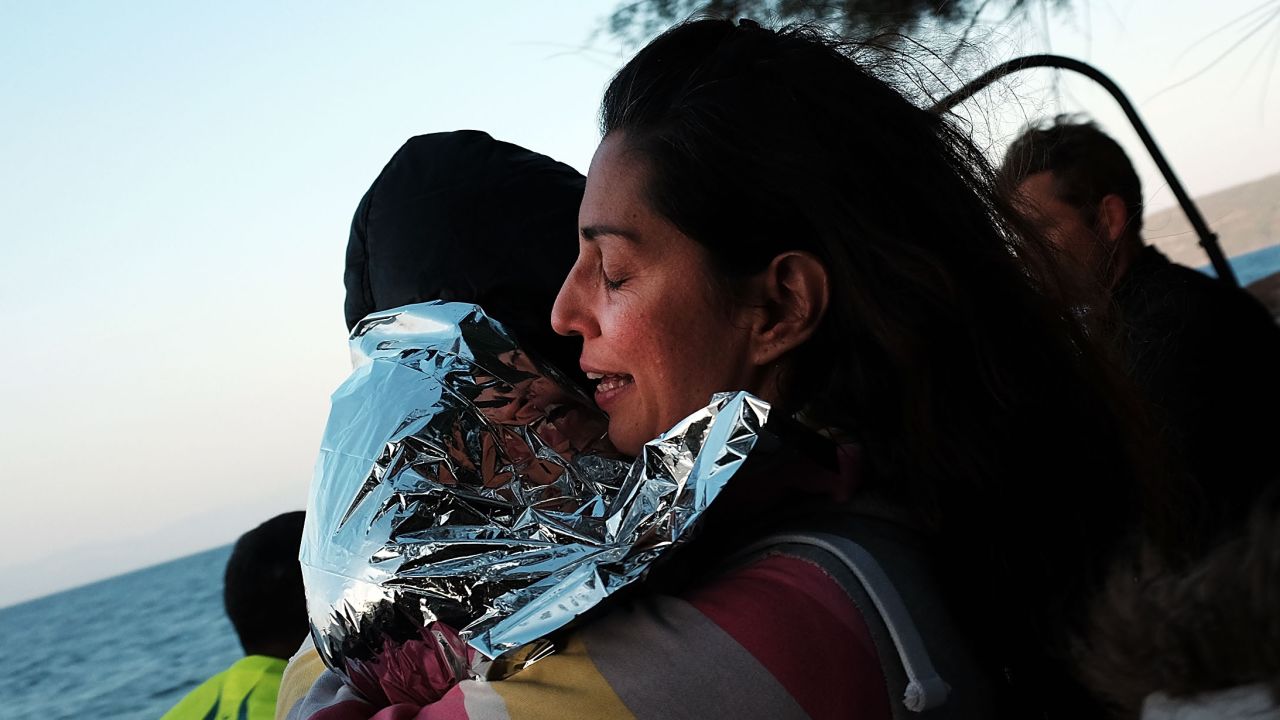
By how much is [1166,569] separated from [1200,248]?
1.87m

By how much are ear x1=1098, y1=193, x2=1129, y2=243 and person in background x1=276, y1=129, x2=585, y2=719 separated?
1527 millimetres

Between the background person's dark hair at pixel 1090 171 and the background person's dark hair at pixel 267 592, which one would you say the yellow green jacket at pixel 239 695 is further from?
the background person's dark hair at pixel 1090 171

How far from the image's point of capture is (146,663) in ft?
112

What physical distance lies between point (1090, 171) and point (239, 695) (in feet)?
8.18

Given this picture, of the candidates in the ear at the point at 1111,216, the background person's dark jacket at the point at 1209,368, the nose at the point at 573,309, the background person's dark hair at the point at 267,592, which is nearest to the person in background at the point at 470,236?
the nose at the point at 573,309

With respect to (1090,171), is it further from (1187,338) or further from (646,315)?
(646,315)


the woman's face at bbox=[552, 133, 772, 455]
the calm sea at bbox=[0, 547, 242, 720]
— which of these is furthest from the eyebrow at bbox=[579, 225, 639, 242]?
the calm sea at bbox=[0, 547, 242, 720]

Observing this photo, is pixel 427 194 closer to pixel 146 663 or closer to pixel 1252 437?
pixel 1252 437

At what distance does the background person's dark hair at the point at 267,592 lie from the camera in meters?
3.30

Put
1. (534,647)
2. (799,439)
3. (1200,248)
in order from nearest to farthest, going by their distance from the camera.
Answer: (534,647) → (799,439) → (1200,248)

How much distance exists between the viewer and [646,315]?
133 centimetres

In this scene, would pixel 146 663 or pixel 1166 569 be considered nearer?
pixel 1166 569

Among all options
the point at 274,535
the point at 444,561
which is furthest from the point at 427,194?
the point at 274,535

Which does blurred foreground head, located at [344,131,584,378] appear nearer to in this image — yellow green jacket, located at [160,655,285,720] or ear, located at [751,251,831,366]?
ear, located at [751,251,831,366]
